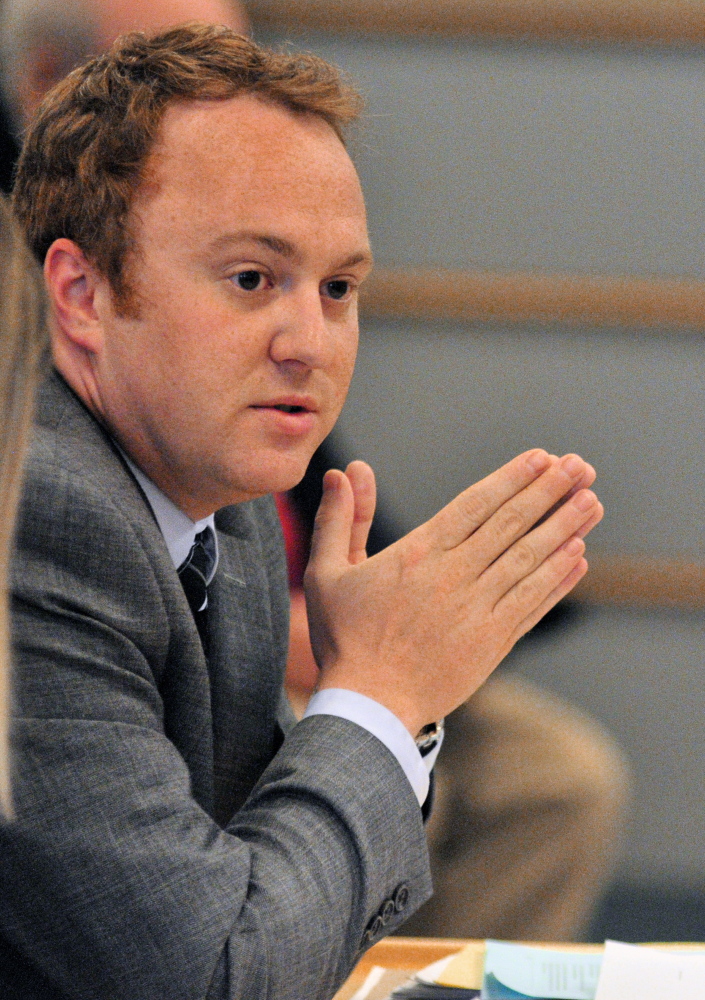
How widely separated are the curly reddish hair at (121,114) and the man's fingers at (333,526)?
10.7 inches

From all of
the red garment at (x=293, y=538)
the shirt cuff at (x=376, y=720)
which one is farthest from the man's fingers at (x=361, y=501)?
the red garment at (x=293, y=538)

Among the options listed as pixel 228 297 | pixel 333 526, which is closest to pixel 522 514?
pixel 333 526

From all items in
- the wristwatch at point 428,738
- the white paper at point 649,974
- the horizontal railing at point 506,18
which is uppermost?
A: the horizontal railing at point 506,18

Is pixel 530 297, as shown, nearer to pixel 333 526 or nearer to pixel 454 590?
pixel 333 526

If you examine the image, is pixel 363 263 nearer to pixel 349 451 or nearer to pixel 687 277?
pixel 349 451

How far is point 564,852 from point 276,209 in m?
1.35

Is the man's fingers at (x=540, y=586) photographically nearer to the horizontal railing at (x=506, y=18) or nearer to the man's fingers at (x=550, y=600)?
the man's fingers at (x=550, y=600)

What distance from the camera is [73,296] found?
1.02m

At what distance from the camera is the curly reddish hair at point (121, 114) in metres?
0.98

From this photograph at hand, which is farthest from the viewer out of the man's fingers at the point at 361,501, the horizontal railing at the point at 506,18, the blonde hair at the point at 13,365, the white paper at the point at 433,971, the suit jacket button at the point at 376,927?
the horizontal railing at the point at 506,18

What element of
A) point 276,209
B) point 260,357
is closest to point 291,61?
point 276,209

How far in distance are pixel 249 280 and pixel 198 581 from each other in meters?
0.29

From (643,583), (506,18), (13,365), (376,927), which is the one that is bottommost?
(643,583)

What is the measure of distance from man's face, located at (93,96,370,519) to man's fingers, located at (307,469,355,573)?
103mm
